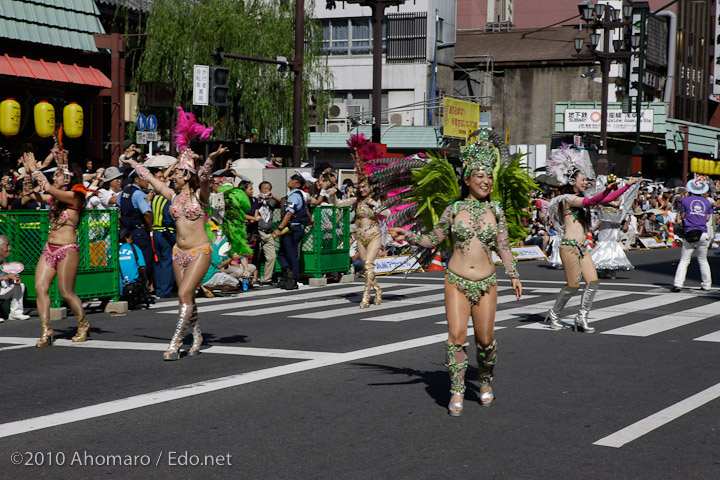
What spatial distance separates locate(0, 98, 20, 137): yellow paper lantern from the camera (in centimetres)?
2347

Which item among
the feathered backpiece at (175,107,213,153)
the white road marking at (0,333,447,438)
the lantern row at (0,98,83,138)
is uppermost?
the lantern row at (0,98,83,138)

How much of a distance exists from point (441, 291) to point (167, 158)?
17.5 feet

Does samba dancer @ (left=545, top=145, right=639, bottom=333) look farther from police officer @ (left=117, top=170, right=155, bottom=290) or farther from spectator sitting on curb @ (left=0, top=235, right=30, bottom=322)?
spectator sitting on curb @ (left=0, top=235, right=30, bottom=322)

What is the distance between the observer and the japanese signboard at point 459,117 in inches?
1745

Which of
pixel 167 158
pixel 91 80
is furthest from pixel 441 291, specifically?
pixel 91 80

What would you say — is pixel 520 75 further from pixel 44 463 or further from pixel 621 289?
pixel 44 463

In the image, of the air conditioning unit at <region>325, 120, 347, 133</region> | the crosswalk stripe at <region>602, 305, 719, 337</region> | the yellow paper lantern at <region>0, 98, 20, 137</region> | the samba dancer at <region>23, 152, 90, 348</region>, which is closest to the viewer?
the samba dancer at <region>23, 152, 90, 348</region>

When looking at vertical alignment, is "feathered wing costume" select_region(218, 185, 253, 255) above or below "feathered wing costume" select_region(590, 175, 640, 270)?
above

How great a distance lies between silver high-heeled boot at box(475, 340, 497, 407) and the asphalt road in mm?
96

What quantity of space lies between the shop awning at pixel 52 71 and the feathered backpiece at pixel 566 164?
57.4ft

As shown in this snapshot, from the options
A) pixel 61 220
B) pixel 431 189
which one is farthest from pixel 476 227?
pixel 61 220

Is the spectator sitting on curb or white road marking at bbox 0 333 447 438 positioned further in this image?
the spectator sitting on curb

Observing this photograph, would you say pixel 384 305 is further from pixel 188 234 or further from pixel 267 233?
pixel 188 234

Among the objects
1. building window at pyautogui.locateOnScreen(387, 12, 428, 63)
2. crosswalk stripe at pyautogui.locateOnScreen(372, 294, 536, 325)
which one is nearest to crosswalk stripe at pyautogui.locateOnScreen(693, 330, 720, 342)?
crosswalk stripe at pyautogui.locateOnScreen(372, 294, 536, 325)
